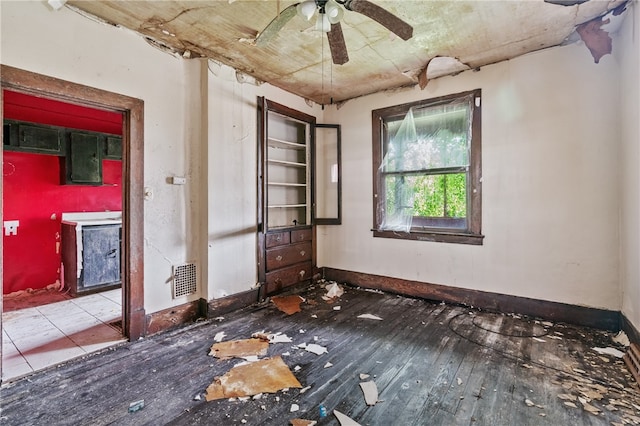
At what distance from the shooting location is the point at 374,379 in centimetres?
195

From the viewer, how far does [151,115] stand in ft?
8.80

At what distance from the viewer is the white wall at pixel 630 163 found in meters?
2.17

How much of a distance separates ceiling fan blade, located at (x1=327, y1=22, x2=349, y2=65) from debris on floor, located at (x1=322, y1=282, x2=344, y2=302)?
8.77ft

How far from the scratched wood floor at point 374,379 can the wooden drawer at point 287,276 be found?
2.65 feet

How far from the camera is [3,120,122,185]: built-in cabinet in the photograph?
11.6 ft

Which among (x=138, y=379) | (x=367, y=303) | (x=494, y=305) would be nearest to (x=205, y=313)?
(x=138, y=379)

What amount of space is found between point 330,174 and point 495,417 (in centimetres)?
341

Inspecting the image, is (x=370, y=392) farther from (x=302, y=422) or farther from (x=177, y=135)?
(x=177, y=135)

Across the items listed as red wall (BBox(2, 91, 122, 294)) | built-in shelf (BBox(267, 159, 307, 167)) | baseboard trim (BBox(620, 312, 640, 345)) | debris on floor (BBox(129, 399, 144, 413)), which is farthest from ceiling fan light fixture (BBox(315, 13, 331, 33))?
red wall (BBox(2, 91, 122, 294))

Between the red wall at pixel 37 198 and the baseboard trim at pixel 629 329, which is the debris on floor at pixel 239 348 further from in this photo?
the red wall at pixel 37 198

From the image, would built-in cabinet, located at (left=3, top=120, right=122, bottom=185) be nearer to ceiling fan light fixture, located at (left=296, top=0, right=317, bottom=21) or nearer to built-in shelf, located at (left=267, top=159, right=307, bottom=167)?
built-in shelf, located at (left=267, top=159, right=307, bottom=167)

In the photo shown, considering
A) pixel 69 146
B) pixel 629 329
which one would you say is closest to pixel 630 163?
pixel 629 329

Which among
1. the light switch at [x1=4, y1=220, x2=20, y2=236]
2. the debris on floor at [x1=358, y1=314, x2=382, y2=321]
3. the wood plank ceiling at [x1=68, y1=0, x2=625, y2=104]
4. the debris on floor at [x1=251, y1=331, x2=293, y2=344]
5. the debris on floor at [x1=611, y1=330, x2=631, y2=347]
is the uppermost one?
the wood plank ceiling at [x1=68, y1=0, x2=625, y2=104]

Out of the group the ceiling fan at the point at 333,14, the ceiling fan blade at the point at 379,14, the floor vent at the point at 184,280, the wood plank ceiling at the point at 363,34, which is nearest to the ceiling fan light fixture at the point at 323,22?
the ceiling fan at the point at 333,14
